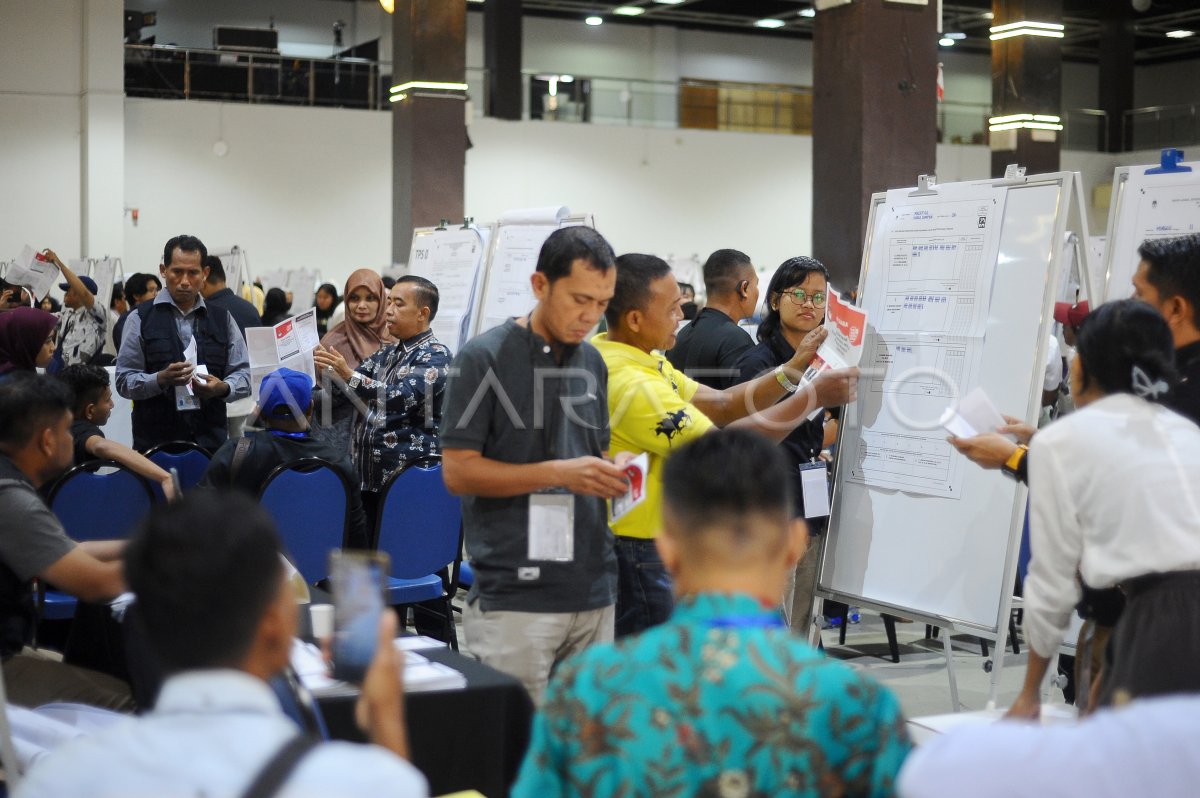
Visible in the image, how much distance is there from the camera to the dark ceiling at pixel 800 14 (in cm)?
1947

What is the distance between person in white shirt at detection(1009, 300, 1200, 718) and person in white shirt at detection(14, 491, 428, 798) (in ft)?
4.33

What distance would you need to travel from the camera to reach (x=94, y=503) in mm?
4121

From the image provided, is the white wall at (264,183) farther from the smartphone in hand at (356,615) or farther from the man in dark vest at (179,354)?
the smartphone in hand at (356,615)

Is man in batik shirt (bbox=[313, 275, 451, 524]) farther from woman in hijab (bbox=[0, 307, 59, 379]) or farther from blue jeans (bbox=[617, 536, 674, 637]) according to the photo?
blue jeans (bbox=[617, 536, 674, 637])

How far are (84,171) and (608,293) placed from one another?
1429 cm

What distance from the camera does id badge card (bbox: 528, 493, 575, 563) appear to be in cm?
269

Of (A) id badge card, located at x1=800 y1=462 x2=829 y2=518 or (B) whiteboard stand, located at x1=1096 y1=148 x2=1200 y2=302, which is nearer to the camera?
(B) whiteboard stand, located at x1=1096 y1=148 x2=1200 y2=302

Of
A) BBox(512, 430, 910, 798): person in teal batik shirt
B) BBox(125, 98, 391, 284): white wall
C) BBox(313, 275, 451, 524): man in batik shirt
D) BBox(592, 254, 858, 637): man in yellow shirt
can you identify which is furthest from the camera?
BBox(125, 98, 391, 284): white wall

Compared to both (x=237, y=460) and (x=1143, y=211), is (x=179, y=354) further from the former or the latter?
(x=1143, y=211)

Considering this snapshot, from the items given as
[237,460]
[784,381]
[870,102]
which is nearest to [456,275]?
[237,460]

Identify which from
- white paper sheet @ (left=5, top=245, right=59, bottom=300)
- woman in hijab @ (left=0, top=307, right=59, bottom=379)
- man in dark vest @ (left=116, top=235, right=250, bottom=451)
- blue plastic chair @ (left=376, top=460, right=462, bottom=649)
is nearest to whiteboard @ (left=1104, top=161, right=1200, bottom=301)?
blue plastic chair @ (left=376, top=460, right=462, bottom=649)

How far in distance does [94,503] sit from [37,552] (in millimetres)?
1472

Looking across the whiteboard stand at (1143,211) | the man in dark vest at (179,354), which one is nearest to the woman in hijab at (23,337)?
the man in dark vest at (179,354)

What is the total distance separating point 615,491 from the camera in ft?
8.76
